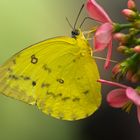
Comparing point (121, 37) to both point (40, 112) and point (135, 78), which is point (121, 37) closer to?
point (135, 78)

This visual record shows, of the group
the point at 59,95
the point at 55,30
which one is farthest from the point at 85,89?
the point at 55,30

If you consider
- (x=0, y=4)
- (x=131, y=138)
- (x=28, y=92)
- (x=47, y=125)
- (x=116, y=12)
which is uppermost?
(x=28, y=92)

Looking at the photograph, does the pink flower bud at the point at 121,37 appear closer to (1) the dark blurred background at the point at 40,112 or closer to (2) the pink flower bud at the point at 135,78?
(2) the pink flower bud at the point at 135,78

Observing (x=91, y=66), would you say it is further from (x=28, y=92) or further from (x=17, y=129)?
(x=17, y=129)

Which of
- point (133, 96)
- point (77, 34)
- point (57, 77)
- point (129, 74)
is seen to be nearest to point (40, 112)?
point (57, 77)

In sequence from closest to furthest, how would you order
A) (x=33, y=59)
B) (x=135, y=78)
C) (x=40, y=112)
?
(x=135, y=78) < (x=33, y=59) < (x=40, y=112)

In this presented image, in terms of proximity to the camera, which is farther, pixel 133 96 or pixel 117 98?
pixel 117 98
